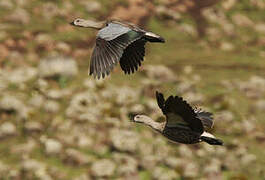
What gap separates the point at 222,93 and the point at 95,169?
5378mm

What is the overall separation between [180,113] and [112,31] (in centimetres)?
135

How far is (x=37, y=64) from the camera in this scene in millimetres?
22234

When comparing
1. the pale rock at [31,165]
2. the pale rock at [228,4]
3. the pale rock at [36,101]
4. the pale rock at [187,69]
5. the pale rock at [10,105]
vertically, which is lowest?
the pale rock at [31,165]

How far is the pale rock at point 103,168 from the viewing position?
59.0 ft

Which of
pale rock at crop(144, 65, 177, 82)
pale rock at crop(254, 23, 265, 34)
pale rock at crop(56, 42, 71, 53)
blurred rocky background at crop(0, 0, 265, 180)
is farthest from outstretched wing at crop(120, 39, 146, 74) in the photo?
pale rock at crop(254, 23, 265, 34)

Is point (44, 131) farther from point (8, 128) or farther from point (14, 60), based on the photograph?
point (14, 60)

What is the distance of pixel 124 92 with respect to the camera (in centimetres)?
2098

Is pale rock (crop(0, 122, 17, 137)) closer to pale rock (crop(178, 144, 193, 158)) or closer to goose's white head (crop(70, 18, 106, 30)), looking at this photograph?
pale rock (crop(178, 144, 193, 158))

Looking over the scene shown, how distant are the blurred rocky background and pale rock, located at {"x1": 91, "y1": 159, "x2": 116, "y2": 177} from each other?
0.04 m

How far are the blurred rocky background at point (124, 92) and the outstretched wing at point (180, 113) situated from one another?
927cm

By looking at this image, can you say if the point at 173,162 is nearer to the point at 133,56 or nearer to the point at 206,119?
the point at 133,56

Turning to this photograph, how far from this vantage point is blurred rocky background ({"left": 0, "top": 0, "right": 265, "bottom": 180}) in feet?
61.0

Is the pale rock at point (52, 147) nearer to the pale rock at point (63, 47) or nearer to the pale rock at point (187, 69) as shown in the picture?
the pale rock at point (63, 47)

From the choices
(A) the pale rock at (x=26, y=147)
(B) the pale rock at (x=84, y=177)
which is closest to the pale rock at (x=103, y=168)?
(B) the pale rock at (x=84, y=177)
